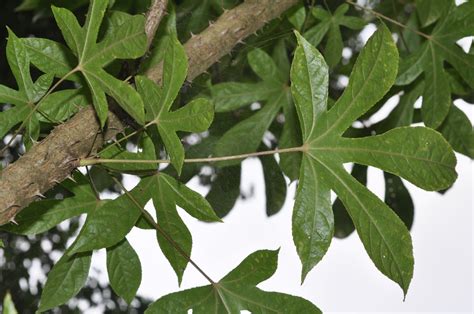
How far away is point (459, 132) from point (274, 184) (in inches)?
13.2

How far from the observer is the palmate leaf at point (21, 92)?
2.78ft

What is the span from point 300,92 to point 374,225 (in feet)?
0.51

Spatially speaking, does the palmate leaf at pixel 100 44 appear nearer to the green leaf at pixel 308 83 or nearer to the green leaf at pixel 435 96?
the green leaf at pixel 308 83

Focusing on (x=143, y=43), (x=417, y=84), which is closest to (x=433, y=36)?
(x=417, y=84)

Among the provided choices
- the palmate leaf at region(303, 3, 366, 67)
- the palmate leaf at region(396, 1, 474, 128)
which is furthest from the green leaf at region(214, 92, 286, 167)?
the palmate leaf at region(396, 1, 474, 128)

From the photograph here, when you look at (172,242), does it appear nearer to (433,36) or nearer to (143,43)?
(143,43)

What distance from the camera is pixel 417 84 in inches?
52.3

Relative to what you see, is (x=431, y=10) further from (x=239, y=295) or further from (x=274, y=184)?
(x=239, y=295)

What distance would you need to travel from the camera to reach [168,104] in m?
0.77

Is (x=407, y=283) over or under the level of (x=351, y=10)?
under

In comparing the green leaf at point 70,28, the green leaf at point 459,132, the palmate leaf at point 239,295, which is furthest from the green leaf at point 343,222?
the green leaf at point 70,28

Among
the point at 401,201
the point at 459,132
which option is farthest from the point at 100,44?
the point at 401,201

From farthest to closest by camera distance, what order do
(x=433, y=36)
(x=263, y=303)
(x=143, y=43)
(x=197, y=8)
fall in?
(x=197, y=8)
(x=433, y=36)
(x=263, y=303)
(x=143, y=43)

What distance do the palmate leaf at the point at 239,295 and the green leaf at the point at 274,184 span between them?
0.50 m
